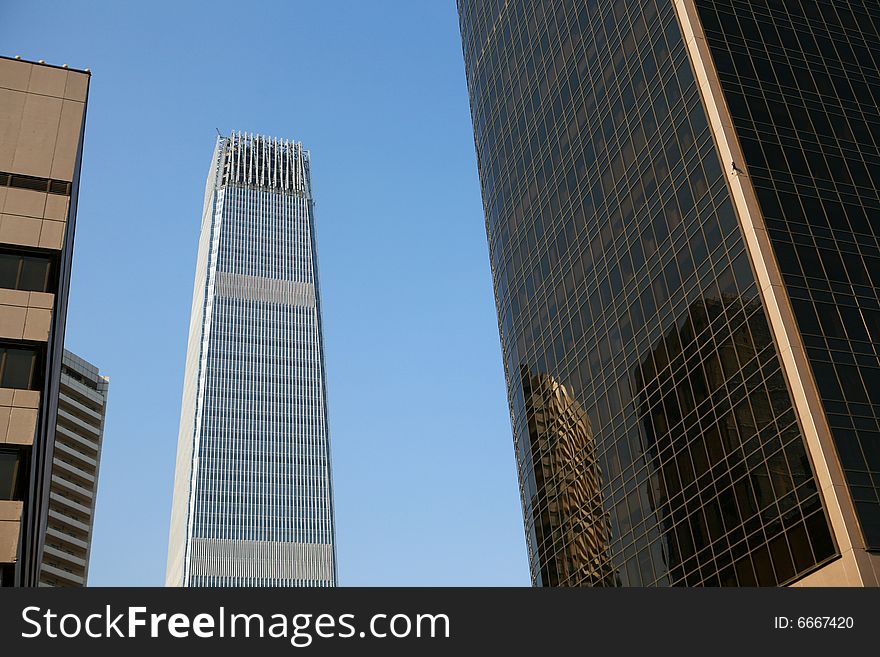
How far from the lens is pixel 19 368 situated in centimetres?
3919

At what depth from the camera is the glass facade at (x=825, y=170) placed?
56000 millimetres

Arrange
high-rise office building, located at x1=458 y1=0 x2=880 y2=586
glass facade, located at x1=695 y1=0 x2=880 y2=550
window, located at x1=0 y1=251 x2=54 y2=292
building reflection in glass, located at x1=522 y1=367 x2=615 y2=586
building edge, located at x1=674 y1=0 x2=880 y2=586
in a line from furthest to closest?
building reflection in glass, located at x1=522 y1=367 x2=615 y2=586 < glass facade, located at x1=695 y1=0 x2=880 y2=550 < high-rise office building, located at x1=458 y1=0 x2=880 y2=586 < building edge, located at x1=674 y1=0 x2=880 y2=586 < window, located at x1=0 y1=251 x2=54 y2=292

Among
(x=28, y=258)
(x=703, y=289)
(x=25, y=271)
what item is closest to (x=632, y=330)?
(x=703, y=289)

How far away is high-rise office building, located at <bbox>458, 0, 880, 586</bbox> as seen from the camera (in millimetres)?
55531

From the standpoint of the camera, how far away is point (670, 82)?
7375cm

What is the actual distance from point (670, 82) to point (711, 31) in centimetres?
453

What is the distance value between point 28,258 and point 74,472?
75.0m

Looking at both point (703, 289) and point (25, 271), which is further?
point (703, 289)

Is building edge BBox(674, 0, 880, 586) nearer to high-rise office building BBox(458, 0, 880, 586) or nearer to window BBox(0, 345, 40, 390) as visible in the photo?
high-rise office building BBox(458, 0, 880, 586)

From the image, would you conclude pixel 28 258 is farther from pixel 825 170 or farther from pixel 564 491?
pixel 825 170

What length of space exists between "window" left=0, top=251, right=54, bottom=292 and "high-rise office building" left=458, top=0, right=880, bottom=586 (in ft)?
126

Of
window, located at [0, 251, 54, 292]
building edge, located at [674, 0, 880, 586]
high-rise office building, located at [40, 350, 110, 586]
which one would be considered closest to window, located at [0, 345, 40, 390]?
window, located at [0, 251, 54, 292]

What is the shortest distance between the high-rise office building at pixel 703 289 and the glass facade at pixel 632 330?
198 mm
